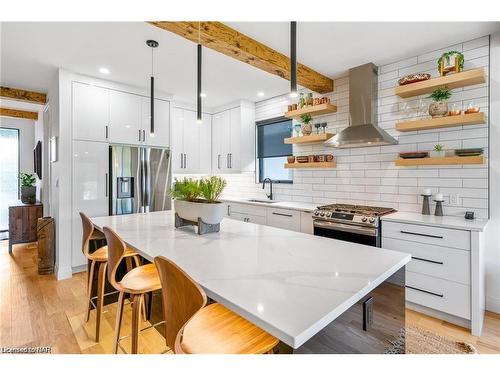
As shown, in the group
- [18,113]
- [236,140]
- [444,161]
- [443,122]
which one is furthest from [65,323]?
[18,113]

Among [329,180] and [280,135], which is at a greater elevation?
[280,135]

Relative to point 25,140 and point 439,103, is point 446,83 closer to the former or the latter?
point 439,103

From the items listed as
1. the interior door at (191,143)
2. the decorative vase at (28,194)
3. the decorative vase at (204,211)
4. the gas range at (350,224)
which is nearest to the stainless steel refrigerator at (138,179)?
the interior door at (191,143)

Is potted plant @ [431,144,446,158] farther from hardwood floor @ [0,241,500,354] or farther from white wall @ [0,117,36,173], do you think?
white wall @ [0,117,36,173]

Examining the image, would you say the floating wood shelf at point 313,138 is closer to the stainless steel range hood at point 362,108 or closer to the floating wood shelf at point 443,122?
the stainless steel range hood at point 362,108

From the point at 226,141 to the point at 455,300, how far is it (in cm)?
395

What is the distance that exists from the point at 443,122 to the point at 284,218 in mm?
2006

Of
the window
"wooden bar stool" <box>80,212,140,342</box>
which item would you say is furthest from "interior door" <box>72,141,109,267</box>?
the window

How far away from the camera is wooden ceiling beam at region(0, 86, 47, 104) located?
13.4ft
